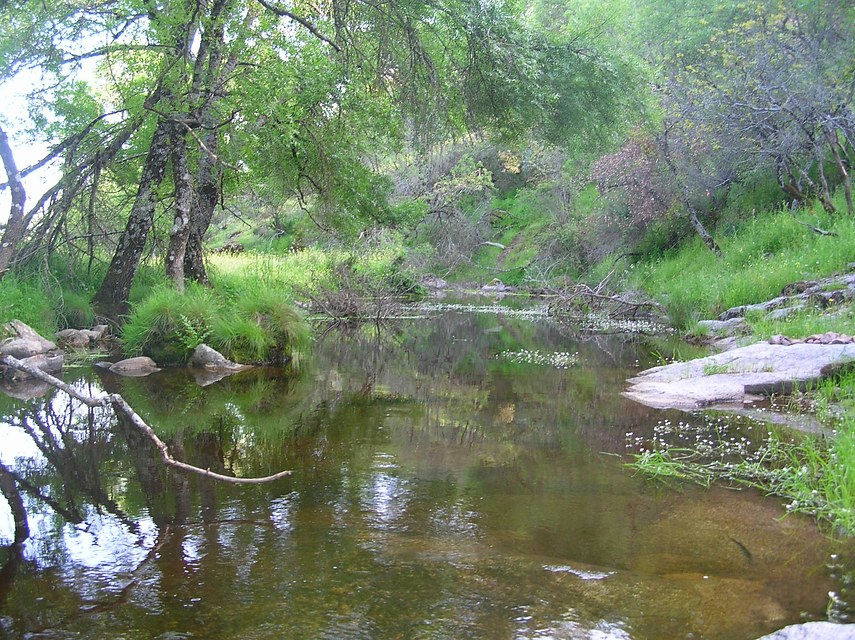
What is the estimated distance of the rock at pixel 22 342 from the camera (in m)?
11.1

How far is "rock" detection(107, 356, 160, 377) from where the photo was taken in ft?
36.9

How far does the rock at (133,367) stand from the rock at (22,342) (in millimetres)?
1220

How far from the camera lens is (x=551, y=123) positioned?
12336 mm

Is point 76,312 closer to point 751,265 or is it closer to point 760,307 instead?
point 760,307

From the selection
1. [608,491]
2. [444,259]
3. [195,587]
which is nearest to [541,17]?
[444,259]

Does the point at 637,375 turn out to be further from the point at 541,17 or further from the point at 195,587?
the point at 541,17

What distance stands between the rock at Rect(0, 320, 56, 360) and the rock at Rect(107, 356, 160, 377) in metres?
1.22

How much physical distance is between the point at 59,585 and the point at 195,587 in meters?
0.71

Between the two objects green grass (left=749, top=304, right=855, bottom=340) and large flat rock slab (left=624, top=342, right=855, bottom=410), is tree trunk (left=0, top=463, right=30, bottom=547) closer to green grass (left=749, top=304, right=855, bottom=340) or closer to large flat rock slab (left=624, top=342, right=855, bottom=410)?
large flat rock slab (left=624, top=342, right=855, bottom=410)

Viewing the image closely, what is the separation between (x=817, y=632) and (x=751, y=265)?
51.6 feet

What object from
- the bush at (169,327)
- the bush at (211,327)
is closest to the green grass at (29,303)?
the bush at (211,327)

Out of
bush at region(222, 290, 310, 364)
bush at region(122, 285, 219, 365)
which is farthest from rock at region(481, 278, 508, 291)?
bush at region(122, 285, 219, 365)

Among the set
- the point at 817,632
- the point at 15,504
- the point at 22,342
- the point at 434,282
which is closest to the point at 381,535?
the point at 817,632

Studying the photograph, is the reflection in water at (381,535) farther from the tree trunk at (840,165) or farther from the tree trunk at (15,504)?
the tree trunk at (840,165)
